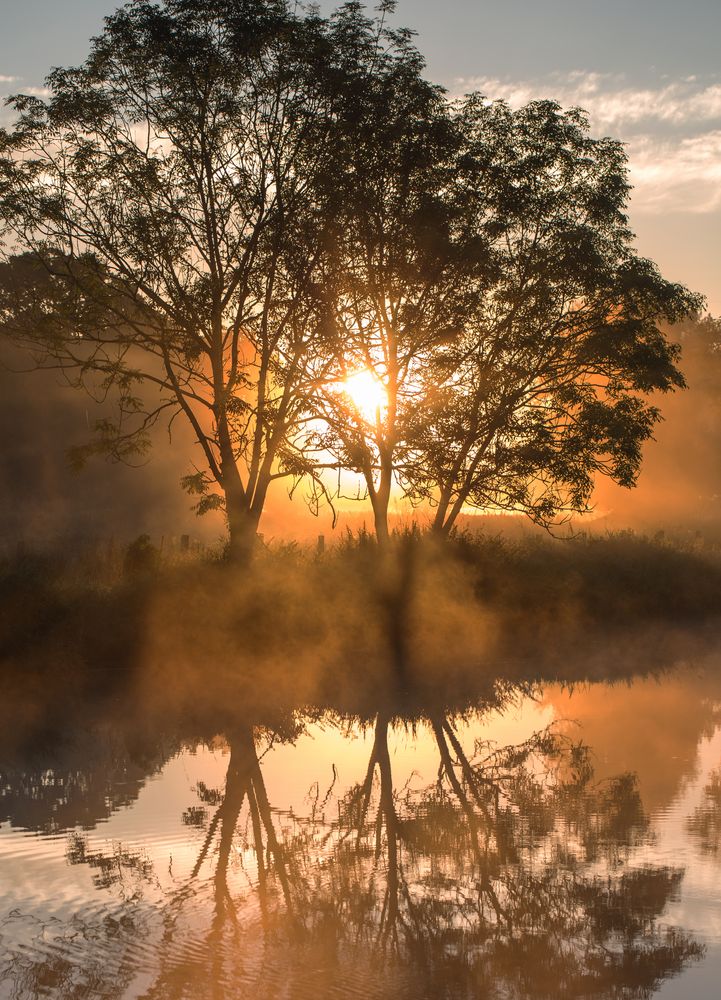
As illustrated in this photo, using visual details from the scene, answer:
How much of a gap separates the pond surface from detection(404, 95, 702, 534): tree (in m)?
16.8

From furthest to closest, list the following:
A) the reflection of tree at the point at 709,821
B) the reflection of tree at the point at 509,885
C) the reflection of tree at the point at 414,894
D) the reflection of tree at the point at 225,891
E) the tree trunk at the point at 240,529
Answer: the tree trunk at the point at 240,529
the reflection of tree at the point at 709,821
the reflection of tree at the point at 509,885
the reflection of tree at the point at 414,894
the reflection of tree at the point at 225,891

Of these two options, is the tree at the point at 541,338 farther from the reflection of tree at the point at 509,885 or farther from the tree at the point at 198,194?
the reflection of tree at the point at 509,885

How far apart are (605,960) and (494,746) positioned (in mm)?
6879

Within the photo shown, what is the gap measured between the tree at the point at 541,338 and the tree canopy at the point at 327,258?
72 millimetres

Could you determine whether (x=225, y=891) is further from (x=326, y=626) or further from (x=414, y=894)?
(x=326, y=626)

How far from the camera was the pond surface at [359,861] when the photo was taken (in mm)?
6086

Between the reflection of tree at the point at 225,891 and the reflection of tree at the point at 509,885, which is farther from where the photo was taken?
the reflection of tree at the point at 509,885

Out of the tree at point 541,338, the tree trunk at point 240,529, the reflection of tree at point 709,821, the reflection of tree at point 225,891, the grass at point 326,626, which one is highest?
the tree at point 541,338

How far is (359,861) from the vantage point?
8266mm

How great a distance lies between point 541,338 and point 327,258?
23.8ft

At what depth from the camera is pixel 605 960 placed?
6270 mm

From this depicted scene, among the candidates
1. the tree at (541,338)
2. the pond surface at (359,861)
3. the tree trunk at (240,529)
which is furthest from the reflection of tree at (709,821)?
the tree at (541,338)

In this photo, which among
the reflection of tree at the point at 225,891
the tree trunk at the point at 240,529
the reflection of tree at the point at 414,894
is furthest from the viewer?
the tree trunk at the point at 240,529

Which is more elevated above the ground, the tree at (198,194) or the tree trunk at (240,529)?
the tree at (198,194)
